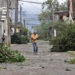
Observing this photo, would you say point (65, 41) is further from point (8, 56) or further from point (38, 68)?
point (38, 68)

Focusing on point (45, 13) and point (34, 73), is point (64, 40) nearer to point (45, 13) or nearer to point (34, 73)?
point (34, 73)

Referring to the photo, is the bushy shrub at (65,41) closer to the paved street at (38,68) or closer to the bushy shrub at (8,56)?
the paved street at (38,68)

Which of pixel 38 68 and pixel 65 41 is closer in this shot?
pixel 38 68

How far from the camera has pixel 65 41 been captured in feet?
78.6

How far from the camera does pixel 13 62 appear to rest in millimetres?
14133

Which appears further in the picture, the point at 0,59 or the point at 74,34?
the point at 74,34

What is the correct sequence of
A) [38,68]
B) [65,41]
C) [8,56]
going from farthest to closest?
[65,41]
[8,56]
[38,68]

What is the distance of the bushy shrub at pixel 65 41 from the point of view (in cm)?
2375

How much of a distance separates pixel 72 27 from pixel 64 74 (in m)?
15.3

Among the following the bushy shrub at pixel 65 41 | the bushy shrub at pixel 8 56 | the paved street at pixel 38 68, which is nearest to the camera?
the paved street at pixel 38 68

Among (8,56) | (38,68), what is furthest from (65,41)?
(38,68)

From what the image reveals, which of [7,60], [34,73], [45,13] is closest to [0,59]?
[7,60]

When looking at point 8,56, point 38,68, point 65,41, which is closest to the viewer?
point 38,68

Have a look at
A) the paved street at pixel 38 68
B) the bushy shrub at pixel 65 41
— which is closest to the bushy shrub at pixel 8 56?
the paved street at pixel 38 68
